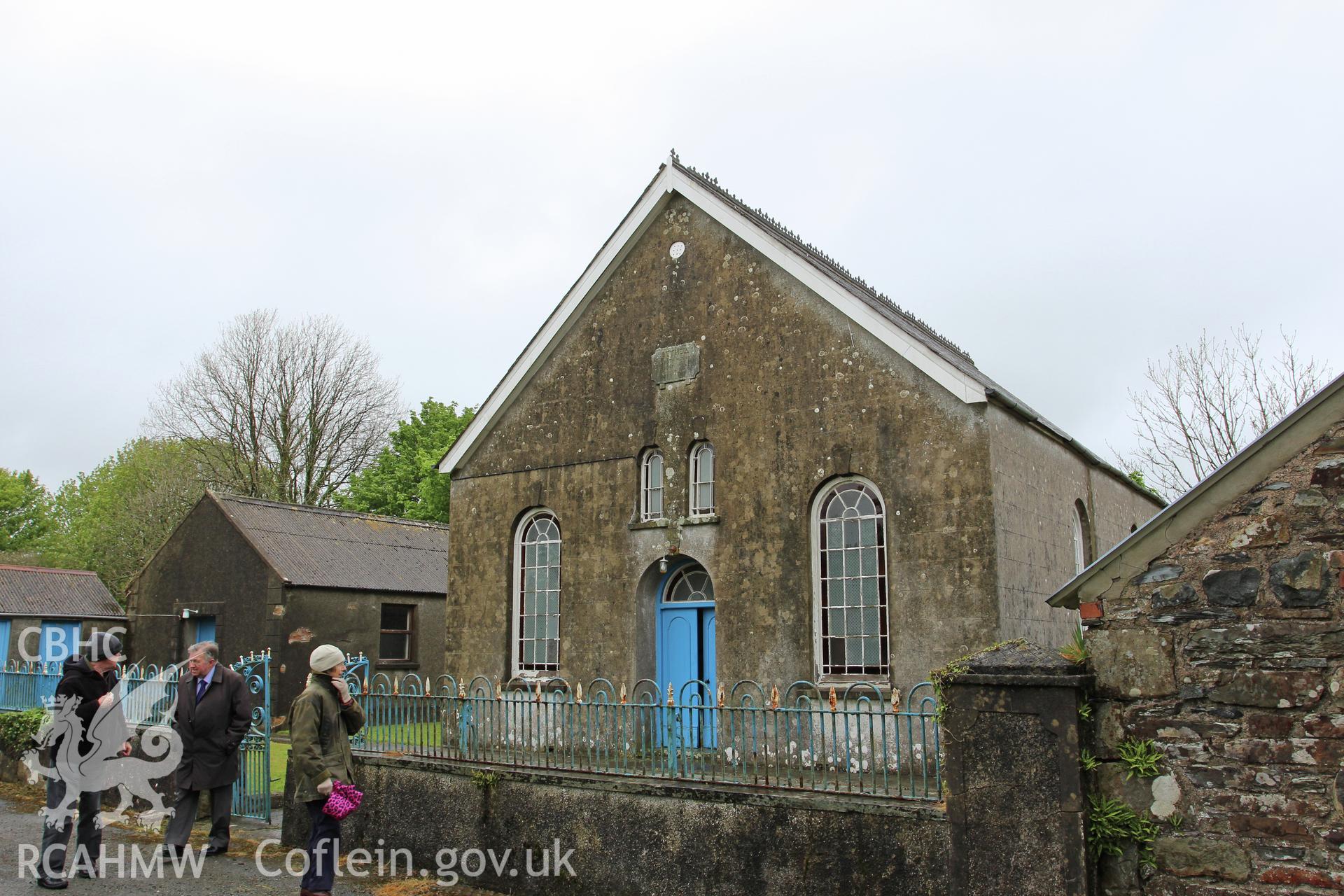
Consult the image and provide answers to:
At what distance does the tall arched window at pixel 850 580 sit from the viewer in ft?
36.8

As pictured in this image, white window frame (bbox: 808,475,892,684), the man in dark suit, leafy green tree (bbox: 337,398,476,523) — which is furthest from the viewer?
leafy green tree (bbox: 337,398,476,523)

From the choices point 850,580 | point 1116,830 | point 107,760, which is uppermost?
point 850,580

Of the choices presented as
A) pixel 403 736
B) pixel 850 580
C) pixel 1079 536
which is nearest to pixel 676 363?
pixel 850 580

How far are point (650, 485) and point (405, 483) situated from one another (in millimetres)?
26132

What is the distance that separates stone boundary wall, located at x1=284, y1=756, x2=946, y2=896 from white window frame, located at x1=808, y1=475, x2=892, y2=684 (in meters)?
3.67

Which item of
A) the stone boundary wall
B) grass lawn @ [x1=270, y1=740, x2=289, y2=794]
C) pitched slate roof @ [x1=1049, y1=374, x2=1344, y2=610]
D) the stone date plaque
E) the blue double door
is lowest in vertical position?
grass lawn @ [x1=270, y1=740, x2=289, y2=794]

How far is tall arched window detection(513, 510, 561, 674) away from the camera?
1387 cm

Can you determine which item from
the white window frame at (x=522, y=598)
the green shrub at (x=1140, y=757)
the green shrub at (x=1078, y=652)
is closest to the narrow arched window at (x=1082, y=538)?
the white window frame at (x=522, y=598)

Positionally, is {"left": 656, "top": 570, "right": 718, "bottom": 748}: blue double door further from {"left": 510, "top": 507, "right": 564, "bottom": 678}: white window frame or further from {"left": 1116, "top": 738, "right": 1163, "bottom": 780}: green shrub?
{"left": 1116, "top": 738, "right": 1163, "bottom": 780}: green shrub

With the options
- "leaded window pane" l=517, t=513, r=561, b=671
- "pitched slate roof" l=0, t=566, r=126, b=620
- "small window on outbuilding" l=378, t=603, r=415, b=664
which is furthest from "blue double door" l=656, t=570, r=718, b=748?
"pitched slate roof" l=0, t=566, r=126, b=620

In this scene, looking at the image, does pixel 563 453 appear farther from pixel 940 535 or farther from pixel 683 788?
pixel 683 788

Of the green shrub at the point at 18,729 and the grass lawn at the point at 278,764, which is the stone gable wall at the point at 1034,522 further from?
the green shrub at the point at 18,729

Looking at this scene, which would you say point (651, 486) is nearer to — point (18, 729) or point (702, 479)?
point (702, 479)

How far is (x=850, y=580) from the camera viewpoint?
11.4 meters
